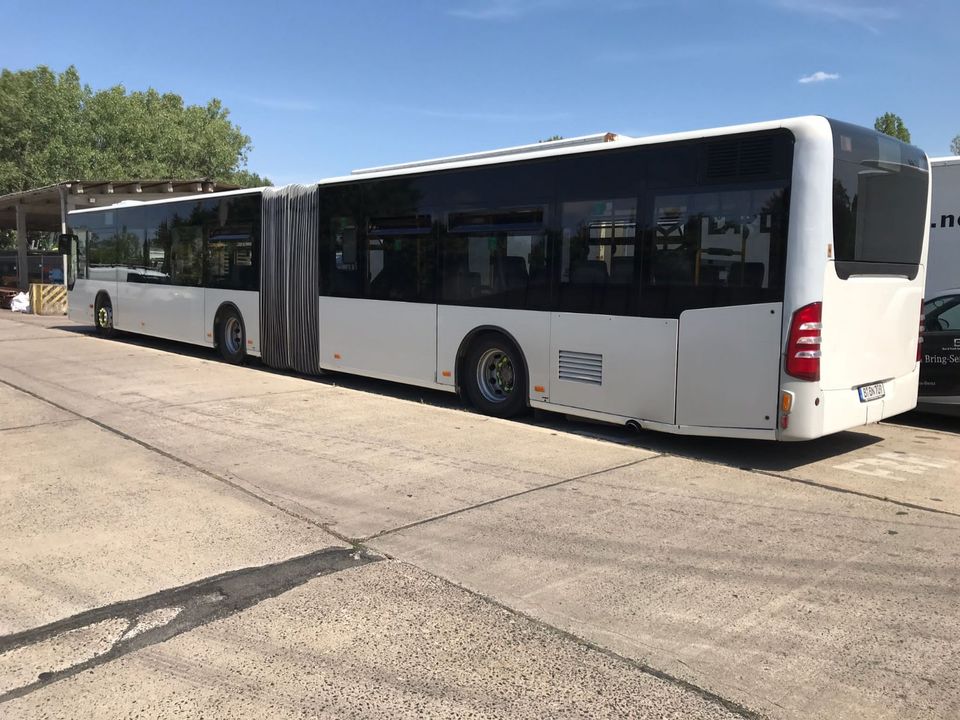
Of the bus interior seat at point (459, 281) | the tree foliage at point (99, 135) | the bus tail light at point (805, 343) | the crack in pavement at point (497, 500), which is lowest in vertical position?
the crack in pavement at point (497, 500)

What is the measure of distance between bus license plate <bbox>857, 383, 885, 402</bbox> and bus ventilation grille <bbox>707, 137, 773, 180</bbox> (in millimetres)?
2153

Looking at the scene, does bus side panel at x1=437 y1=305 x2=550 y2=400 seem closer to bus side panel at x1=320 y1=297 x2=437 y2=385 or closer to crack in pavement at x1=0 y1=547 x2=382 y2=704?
bus side panel at x1=320 y1=297 x2=437 y2=385

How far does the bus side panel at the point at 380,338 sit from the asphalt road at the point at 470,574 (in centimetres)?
186

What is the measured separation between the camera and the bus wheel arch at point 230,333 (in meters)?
13.2

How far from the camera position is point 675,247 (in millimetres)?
7047

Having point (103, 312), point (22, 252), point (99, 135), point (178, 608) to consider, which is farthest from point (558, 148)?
point (99, 135)

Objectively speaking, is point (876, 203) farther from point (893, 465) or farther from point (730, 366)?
point (893, 465)

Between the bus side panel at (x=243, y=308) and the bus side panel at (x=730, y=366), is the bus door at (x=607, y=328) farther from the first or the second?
the bus side panel at (x=243, y=308)

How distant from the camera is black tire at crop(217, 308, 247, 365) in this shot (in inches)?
522

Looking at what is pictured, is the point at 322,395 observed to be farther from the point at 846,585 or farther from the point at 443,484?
the point at 846,585

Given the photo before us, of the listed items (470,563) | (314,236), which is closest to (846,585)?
(470,563)

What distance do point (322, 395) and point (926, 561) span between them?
757cm

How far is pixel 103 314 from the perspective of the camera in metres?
17.7

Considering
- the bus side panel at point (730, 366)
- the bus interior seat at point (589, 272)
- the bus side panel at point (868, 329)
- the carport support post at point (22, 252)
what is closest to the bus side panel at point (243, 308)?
the bus interior seat at point (589, 272)
